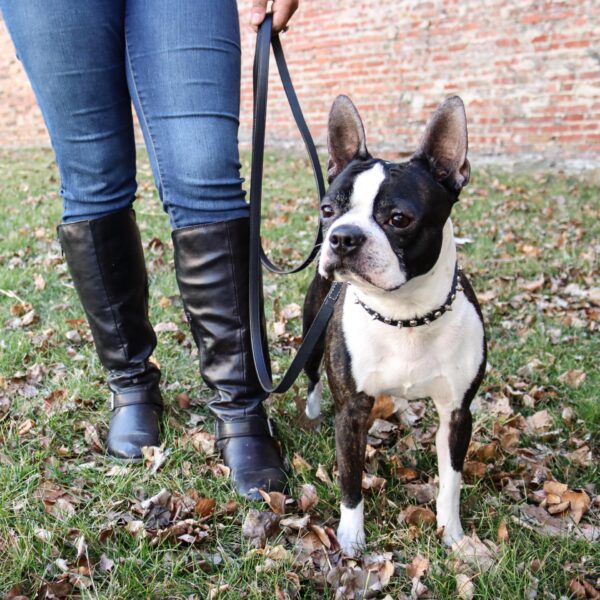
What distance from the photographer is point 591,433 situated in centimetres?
253

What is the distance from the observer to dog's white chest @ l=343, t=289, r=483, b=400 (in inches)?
74.9

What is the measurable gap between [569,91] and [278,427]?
19.7 ft

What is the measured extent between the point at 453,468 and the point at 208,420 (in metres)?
1.06

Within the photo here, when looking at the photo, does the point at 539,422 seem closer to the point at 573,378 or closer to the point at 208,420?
the point at 573,378

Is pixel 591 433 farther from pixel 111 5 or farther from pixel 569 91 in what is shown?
pixel 569 91

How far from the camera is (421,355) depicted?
1911 millimetres

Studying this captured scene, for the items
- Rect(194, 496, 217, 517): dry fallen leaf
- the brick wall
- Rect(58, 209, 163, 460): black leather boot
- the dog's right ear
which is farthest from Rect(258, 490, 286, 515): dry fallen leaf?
the brick wall

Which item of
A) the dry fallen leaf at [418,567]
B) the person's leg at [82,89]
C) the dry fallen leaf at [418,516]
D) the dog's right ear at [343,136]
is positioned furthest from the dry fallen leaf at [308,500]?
the person's leg at [82,89]

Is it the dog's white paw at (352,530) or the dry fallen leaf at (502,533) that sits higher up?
the dog's white paw at (352,530)

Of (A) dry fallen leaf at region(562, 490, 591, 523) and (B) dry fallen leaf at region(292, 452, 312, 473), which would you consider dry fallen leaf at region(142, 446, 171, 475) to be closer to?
(B) dry fallen leaf at region(292, 452, 312, 473)

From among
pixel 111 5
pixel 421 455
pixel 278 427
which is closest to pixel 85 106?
pixel 111 5

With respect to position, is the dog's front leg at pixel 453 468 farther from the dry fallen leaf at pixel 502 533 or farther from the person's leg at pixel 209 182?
the person's leg at pixel 209 182

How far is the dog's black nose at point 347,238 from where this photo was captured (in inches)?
67.9

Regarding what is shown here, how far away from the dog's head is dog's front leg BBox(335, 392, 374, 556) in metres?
0.44
